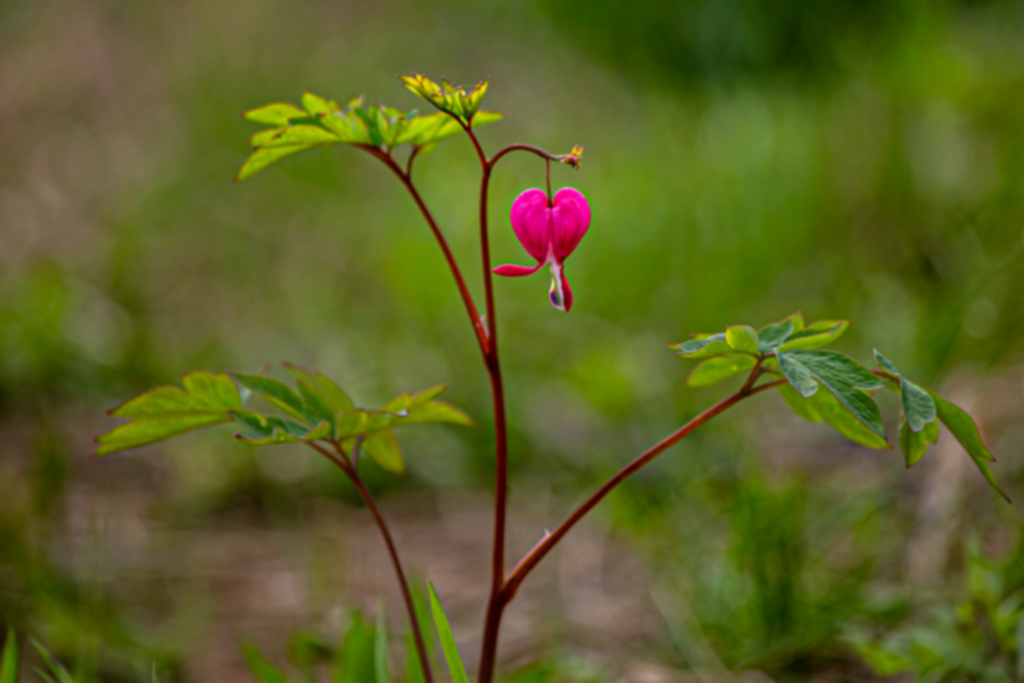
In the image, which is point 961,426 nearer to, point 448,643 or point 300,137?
point 448,643

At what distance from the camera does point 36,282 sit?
2559mm

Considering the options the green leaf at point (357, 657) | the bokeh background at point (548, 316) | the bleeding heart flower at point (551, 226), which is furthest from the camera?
the bokeh background at point (548, 316)

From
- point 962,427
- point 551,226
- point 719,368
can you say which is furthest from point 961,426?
point 551,226

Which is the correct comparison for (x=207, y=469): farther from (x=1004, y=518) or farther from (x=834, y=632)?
(x=1004, y=518)

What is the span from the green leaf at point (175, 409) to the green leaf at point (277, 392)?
24mm

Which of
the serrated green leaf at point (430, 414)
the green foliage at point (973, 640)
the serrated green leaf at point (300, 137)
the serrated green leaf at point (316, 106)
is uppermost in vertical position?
the serrated green leaf at point (316, 106)

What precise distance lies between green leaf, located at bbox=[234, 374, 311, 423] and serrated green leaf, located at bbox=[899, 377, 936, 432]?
57 centimetres

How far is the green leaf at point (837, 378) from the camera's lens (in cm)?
65

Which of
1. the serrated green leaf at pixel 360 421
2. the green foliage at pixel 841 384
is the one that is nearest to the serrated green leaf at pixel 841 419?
the green foliage at pixel 841 384

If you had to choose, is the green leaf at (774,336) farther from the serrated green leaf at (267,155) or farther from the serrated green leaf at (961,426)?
the serrated green leaf at (267,155)

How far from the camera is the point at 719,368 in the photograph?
802mm

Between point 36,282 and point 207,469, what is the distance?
1.12 meters

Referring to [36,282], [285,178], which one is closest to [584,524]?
[36,282]

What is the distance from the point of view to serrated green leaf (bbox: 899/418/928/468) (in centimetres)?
68
